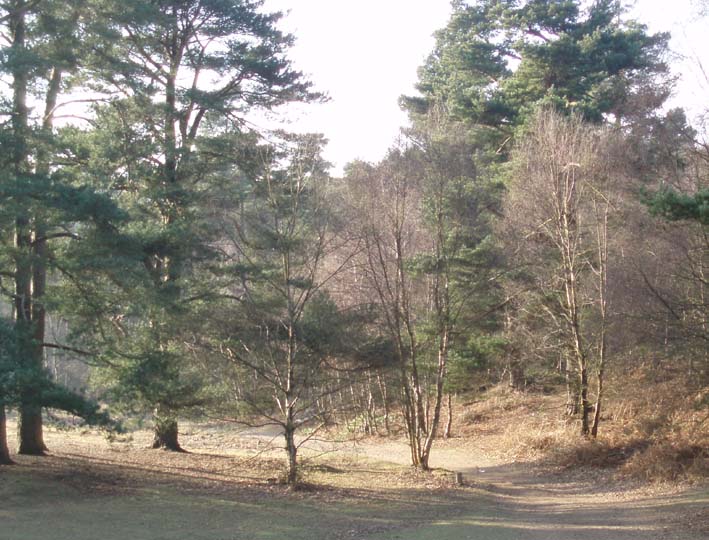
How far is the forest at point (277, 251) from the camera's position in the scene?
1482 cm

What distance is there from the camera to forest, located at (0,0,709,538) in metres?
14.8

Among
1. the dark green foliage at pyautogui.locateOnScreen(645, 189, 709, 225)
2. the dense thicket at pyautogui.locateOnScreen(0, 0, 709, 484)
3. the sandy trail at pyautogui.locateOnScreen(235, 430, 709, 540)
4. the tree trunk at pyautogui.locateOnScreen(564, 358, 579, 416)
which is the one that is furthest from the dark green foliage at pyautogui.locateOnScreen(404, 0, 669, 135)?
the dark green foliage at pyautogui.locateOnScreen(645, 189, 709, 225)

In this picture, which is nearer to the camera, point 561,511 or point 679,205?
point 679,205

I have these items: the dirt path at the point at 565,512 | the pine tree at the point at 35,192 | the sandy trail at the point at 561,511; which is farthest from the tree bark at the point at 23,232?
the dirt path at the point at 565,512

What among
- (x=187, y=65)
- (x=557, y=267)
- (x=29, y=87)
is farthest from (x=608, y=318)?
(x=29, y=87)

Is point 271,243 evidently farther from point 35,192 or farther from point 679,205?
point 679,205

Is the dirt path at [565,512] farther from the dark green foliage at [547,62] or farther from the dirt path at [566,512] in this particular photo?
the dark green foliage at [547,62]

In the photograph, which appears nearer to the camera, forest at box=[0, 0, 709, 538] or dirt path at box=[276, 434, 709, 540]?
dirt path at box=[276, 434, 709, 540]

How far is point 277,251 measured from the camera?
17.0 m

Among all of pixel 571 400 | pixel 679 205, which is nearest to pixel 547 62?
pixel 571 400

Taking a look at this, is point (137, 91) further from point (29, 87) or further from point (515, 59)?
point (515, 59)

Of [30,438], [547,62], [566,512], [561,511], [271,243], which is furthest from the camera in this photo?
[547,62]

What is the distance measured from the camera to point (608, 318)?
20.6 m

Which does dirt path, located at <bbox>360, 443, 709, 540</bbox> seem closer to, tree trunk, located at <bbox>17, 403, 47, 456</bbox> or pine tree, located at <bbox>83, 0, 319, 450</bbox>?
pine tree, located at <bbox>83, 0, 319, 450</bbox>
